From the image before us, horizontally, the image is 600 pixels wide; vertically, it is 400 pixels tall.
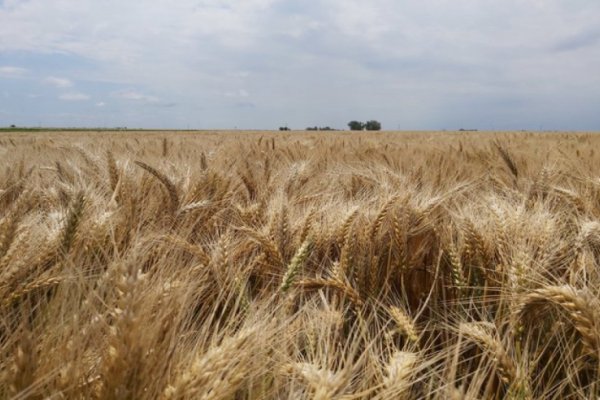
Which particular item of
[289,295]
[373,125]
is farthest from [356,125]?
[289,295]

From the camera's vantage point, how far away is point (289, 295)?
1.06 meters

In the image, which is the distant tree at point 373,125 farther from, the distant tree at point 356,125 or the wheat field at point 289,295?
the wheat field at point 289,295

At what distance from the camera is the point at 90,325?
2.37 ft

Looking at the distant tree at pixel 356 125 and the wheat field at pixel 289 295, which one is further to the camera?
the distant tree at pixel 356 125

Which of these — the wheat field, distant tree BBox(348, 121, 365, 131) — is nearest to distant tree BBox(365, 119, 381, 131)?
distant tree BBox(348, 121, 365, 131)

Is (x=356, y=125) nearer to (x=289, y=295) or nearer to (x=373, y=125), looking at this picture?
(x=373, y=125)

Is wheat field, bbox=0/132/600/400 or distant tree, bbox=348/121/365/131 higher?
distant tree, bbox=348/121/365/131

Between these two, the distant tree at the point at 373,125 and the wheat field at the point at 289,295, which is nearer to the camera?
the wheat field at the point at 289,295

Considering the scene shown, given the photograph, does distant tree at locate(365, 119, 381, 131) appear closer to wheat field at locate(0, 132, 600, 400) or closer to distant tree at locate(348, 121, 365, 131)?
distant tree at locate(348, 121, 365, 131)

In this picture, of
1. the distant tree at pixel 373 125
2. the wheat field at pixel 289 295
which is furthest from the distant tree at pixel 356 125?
the wheat field at pixel 289 295

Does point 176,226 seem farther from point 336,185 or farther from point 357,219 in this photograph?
point 336,185

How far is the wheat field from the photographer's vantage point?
0.68 m

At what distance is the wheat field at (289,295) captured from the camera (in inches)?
26.6

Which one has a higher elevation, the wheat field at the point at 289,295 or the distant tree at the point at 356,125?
the distant tree at the point at 356,125
